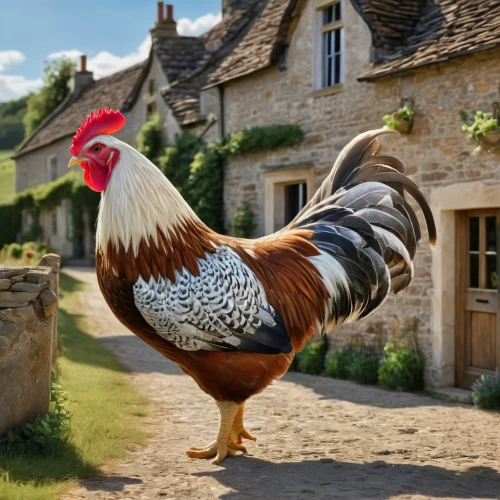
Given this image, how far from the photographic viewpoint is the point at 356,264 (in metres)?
6.43

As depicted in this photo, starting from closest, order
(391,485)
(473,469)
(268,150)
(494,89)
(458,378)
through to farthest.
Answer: (391,485) → (473,469) → (494,89) → (458,378) → (268,150)

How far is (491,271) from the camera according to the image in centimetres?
1016

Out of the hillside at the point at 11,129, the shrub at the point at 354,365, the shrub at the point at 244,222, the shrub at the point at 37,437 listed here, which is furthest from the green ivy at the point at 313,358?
the hillside at the point at 11,129

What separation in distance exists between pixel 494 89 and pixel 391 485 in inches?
229

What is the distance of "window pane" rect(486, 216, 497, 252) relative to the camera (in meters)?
10.1

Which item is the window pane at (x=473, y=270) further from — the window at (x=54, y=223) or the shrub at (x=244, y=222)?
the window at (x=54, y=223)

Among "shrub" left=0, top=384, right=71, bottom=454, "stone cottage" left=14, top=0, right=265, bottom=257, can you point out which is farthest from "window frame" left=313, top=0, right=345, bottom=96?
"shrub" left=0, top=384, right=71, bottom=454

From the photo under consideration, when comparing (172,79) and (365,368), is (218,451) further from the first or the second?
(172,79)

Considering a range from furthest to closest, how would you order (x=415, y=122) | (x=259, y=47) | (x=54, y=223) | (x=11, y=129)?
(x=11, y=129), (x=54, y=223), (x=259, y=47), (x=415, y=122)

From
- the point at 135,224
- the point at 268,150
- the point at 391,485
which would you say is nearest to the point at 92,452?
the point at 135,224

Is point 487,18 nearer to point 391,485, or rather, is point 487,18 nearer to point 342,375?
point 342,375

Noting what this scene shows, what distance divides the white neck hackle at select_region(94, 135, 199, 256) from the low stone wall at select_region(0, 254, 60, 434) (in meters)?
0.79

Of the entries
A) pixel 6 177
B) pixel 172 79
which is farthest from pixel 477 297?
pixel 6 177

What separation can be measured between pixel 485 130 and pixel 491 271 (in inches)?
75.0
